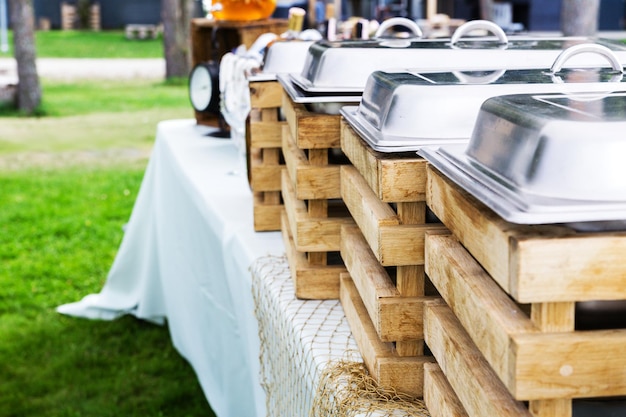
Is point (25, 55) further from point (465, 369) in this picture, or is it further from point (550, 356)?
point (550, 356)

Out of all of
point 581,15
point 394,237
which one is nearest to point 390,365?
point 394,237

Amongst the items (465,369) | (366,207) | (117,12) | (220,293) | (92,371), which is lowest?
(92,371)

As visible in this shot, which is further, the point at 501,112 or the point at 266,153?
the point at 266,153

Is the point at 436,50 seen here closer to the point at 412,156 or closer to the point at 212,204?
the point at 412,156

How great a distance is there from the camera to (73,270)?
4.90 m

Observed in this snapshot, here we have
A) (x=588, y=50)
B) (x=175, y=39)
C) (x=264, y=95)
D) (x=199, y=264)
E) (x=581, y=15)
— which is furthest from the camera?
(x=175, y=39)

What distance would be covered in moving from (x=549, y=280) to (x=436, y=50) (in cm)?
76

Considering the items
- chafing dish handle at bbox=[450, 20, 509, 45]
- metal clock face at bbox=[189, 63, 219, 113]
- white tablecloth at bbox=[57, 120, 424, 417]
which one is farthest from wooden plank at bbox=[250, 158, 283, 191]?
metal clock face at bbox=[189, 63, 219, 113]

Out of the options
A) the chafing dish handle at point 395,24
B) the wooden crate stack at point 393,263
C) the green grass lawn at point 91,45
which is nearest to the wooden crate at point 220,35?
the chafing dish handle at point 395,24

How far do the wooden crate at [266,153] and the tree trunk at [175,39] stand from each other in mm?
11562

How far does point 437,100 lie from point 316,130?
452 mm

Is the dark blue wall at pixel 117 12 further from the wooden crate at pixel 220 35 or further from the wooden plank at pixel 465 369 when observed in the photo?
the wooden plank at pixel 465 369

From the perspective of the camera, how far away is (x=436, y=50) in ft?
4.56

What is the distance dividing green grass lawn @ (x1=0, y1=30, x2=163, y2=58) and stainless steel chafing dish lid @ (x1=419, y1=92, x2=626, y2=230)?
1961 cm
